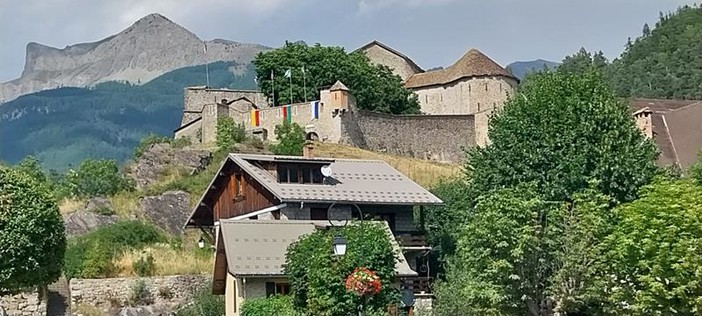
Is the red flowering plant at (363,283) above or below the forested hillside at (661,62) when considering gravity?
below

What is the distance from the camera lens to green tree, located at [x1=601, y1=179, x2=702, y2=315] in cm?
3125

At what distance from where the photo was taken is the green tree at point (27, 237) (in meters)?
36.7

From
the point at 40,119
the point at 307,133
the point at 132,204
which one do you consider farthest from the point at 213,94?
the point at 40,119

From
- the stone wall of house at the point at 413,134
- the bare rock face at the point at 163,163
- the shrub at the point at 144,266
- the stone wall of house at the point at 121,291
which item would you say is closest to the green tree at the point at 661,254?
the stone wall of house at the point at 121,291

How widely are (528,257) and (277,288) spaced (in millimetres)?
7799

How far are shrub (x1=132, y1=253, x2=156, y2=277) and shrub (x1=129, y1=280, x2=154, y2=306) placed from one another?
48.0 inches

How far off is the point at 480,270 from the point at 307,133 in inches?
1513

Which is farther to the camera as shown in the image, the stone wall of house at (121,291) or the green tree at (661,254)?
the stone wall of house at (121,291)

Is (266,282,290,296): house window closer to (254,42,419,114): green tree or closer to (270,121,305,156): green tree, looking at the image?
(270,121,305,156): green tree

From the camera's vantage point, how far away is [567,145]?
4259 centimetres

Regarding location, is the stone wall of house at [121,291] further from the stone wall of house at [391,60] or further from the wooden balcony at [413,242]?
the stone wall of house at [391,60]

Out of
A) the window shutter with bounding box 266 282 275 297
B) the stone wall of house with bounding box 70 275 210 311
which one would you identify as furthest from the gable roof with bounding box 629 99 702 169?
the window shutter with bounding box 266 282 275 297

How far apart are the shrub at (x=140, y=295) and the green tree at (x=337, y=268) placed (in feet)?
34.2

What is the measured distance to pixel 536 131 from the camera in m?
43.6
